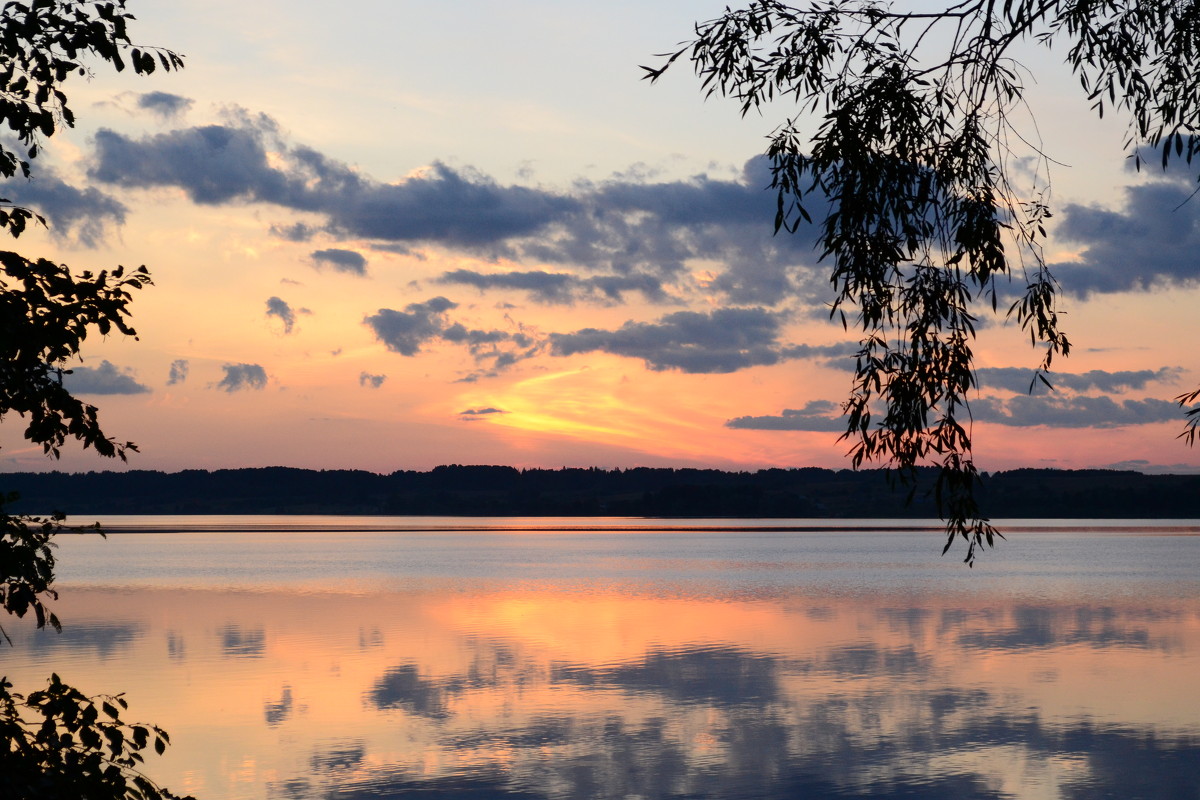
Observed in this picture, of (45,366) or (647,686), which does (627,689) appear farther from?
(45,366)

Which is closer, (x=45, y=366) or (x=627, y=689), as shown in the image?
(x=45, y=366)

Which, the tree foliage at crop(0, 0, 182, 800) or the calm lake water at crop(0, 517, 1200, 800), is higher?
the tree foliage at crop(0, 0, 182, 800)

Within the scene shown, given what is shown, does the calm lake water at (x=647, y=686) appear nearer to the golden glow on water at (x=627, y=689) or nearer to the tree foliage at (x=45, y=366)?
the golden glow on water at (x=627, y=689)

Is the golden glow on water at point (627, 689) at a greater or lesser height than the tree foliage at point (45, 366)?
lesser

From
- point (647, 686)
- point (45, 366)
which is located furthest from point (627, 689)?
point (45, 366)

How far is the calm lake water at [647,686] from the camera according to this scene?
17547 mm

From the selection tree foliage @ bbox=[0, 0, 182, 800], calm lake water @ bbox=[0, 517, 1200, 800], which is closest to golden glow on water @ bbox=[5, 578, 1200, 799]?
calm lake water @ bbox=[0, 517, 1200, 800]

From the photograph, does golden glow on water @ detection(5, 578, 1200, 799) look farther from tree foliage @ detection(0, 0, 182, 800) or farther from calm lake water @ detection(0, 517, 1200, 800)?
tree foliage @ detection(0, 0, 182, 800)

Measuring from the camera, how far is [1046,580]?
6494 centimetres

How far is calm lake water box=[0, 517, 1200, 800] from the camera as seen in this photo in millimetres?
17547

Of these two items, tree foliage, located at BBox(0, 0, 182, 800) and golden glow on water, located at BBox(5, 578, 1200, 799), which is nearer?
tree foliage, located at BBox(0, 0, 182, 800)

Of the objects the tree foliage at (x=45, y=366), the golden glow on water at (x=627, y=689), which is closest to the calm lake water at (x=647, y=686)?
the golden glow on water at (x=627, y=689)

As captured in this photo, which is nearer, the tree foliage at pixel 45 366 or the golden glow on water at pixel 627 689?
the tree foliage at pixel 45 366

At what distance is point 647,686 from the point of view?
2605 cm
